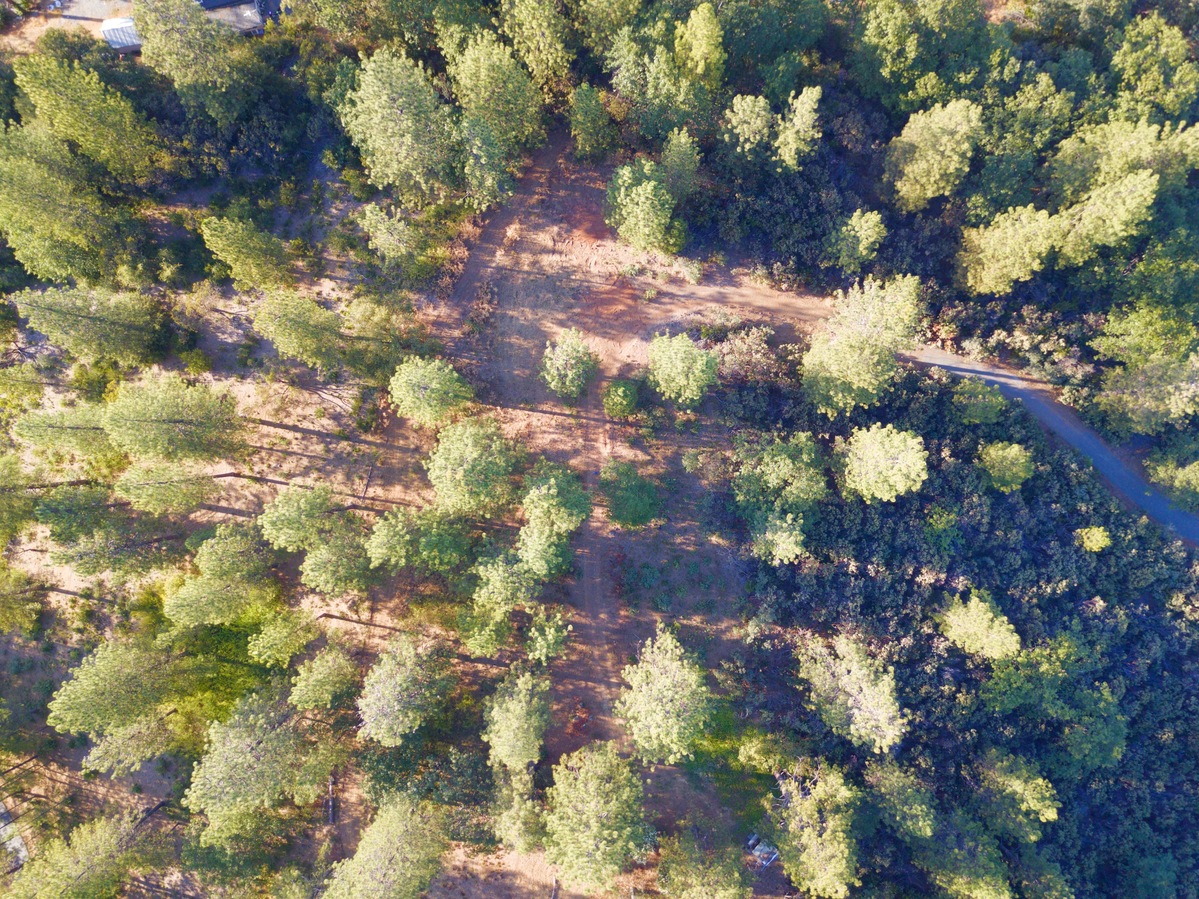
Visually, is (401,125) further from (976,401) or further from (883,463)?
(976,401)

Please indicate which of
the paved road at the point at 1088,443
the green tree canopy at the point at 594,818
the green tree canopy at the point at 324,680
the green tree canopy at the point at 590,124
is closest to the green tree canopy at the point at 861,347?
the paved road at the point at 1088,443

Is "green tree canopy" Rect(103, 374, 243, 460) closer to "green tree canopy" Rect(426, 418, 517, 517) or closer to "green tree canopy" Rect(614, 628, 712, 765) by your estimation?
"green tree canopy" Rect(426, 418, 517, 517)

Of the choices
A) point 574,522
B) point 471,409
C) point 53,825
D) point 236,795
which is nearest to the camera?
point 236,795

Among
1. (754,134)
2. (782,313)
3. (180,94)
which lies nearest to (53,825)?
(180,94)

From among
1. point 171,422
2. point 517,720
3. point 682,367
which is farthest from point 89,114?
point 517,720

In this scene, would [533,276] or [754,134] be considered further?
[533,276]

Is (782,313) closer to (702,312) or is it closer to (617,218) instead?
(702,312)

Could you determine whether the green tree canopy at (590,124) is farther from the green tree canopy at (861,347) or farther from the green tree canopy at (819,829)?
the green tree canopy at (819,829)
